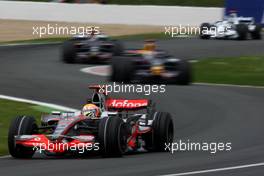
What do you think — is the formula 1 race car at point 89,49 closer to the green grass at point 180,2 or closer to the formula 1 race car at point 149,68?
the formula 1 race car at point 149,68

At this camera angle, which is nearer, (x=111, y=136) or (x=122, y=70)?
(x=111, y=136)

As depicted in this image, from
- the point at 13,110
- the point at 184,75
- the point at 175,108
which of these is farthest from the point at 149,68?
the point at 13,110

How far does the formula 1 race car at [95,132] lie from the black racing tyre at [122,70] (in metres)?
9.68

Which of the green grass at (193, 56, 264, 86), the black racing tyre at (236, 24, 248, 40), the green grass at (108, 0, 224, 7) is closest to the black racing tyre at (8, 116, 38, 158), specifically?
the green grass at (193, 56, 264, 86)

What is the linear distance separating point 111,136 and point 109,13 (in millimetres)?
35901

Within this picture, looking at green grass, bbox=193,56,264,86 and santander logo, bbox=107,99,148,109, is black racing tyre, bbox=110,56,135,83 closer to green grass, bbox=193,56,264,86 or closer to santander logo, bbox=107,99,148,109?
green grass, bbox=193,56,264,86

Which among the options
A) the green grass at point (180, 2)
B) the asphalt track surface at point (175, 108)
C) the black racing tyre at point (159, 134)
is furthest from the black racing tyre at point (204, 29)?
the black racing tyre at point (159, 134)

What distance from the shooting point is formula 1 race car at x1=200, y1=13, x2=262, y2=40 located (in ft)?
130

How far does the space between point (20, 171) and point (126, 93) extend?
10792 millimetres

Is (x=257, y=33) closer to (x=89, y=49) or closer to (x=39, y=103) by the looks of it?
(x=89, y=49)

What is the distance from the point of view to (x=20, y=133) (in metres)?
12.8

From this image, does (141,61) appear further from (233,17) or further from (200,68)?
(233,17)

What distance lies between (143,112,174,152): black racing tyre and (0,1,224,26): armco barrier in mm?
31816

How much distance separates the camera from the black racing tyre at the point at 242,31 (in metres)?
39.5
